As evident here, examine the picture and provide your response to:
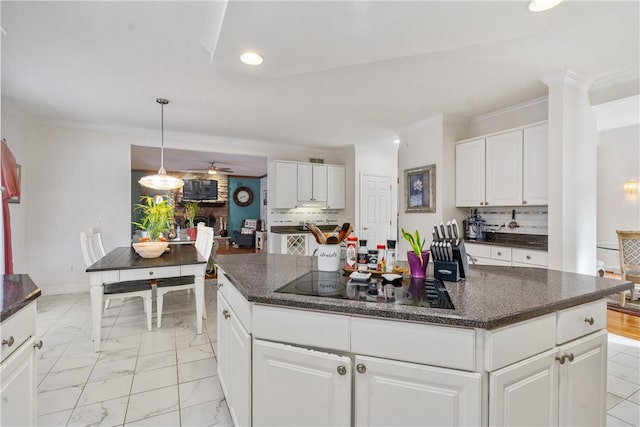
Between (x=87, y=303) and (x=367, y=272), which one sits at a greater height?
(x=367, y=272)

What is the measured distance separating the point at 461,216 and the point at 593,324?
9.37 feet

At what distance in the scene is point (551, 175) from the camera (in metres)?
2.87

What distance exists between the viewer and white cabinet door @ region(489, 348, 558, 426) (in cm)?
104

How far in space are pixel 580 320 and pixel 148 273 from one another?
304cm

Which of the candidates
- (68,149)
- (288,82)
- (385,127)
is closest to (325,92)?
(288,82)

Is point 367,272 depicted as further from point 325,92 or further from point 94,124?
point 94,124

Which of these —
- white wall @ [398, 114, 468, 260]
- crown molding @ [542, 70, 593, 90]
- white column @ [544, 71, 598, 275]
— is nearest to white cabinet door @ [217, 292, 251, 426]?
white column @ [544, 71, 598, 275]

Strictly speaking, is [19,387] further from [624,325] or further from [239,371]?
[624,325]

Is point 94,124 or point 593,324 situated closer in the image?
point 593,324

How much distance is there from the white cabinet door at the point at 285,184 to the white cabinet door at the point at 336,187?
0.71 m

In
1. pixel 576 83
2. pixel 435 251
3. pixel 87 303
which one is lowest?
pixel 87 303

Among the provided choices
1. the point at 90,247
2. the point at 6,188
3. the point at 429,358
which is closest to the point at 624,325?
the point at 429,358

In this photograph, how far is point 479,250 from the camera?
3520mm

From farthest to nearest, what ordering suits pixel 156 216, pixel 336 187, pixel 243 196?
pixel 243 196
pixel 336 187
pixel 156 216
